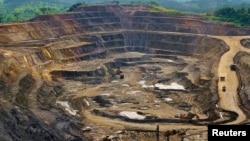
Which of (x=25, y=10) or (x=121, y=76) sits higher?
(x=25, y=10)

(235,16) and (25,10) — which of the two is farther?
(25,10)

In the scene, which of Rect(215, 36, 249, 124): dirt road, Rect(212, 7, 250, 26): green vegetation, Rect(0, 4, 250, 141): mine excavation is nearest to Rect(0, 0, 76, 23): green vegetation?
Rect(0, 4, 250, 141): mine excavation

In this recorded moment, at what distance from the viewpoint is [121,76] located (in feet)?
248

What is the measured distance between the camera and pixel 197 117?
4831cm

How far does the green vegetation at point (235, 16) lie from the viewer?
103250 mm

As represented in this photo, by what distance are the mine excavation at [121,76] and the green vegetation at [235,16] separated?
21.7 ft

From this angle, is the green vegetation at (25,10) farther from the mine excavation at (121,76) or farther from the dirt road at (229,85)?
the dirt road at (229,85)

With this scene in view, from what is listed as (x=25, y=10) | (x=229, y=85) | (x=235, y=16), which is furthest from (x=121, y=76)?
(x=25, y=10)

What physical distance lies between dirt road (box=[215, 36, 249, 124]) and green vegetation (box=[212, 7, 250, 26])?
22248mm

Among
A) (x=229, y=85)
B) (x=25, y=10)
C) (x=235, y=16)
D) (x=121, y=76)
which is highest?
(x=25, y=10)

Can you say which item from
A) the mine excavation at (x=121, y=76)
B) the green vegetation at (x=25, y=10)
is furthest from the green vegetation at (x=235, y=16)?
the green vegetation at (x=25, y=10)

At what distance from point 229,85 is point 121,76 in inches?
952

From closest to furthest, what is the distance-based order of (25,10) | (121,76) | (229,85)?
(229,85) → (121,76) → (25,10)

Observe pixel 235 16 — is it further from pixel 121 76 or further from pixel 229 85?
pixel 229 85
